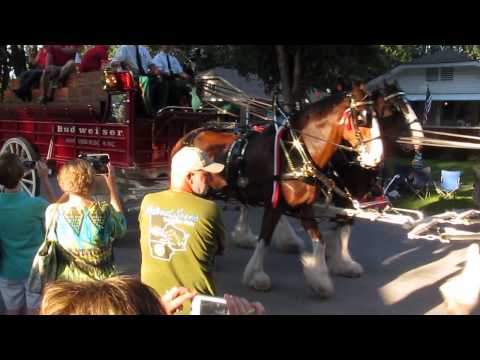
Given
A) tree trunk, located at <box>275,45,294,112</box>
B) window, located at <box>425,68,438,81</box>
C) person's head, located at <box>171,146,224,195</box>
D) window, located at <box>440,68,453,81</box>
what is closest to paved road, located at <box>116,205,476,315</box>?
person's head, located at <box>171,146,224,195</box>

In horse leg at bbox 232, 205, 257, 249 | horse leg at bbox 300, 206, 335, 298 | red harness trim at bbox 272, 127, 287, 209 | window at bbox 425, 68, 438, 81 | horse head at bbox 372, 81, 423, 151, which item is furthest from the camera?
window at bbox 425, 68, 438, 81

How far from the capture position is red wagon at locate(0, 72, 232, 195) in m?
7.23

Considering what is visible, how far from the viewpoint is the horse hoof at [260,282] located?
5.52m

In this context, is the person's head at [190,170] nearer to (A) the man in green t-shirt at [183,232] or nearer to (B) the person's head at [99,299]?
(A) the man in green t-shirt at [183,232]

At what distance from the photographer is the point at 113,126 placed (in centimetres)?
727

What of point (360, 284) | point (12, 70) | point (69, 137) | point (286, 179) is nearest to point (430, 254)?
point (360, 284)

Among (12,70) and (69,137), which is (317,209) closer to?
(69,137)

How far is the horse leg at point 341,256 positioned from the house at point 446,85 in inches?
771

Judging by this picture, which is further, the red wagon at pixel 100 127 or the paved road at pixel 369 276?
the red wagon at pixel 100 127

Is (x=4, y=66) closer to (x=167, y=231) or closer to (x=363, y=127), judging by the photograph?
(x=363, y=127)

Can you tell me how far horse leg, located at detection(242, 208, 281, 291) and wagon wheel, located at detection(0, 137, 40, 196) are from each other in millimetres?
4037

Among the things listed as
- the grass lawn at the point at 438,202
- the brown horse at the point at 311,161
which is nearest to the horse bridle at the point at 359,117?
the brown horse at the point at 311,161

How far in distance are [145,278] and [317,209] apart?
3431mm

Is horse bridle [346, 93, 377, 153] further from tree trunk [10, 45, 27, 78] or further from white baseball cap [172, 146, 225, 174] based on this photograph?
tree trunk [10, 45, 27, 78]
